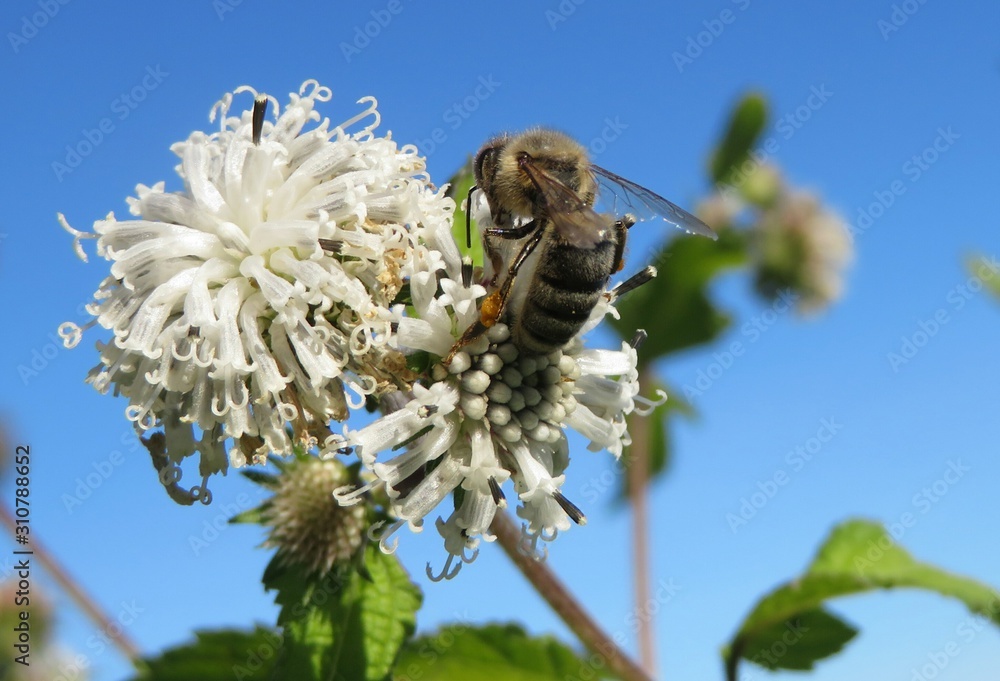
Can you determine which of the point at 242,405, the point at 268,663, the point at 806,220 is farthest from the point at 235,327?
the point at 806,220

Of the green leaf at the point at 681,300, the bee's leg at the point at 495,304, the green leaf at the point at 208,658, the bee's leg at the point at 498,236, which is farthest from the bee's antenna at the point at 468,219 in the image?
the green leaf at the point at 681,300

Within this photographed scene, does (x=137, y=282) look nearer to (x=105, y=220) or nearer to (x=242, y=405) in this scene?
(x=105, y=220)

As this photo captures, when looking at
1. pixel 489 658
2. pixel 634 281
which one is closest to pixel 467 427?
pixel 634 281

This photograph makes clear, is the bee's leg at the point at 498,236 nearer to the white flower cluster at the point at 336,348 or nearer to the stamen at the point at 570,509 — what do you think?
the white flower cluster at the point at 336,348

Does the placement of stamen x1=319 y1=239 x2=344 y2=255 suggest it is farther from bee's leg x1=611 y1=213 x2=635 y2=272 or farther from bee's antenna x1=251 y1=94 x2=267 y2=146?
bee's leg x1=611 y1=213 x2=635 y2=272

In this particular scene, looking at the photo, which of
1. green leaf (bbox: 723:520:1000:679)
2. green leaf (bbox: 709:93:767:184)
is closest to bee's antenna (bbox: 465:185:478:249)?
green leaf (bbox: 723:520:1000:679)
